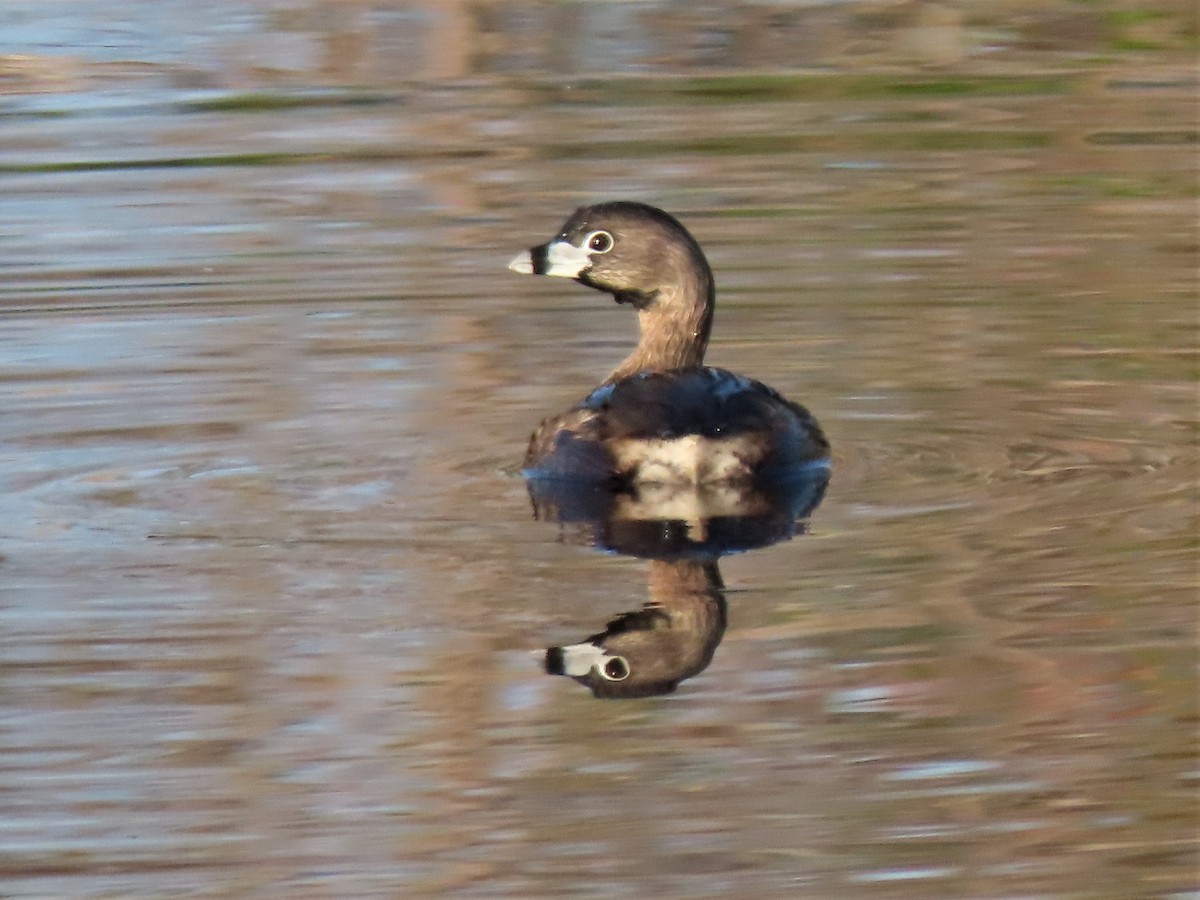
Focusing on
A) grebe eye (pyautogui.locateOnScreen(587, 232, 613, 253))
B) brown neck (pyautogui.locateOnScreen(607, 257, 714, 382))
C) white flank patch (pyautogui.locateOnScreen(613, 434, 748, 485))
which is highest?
grebe eye (pyautogui.locateOnScreen(587, 232, 613, 253))

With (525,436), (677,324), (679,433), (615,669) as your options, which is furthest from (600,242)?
(615,669)

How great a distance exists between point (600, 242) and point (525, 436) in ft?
2.40

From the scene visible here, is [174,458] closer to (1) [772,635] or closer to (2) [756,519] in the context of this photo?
(2) [756,519]

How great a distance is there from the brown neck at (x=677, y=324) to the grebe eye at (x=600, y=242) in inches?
8.6

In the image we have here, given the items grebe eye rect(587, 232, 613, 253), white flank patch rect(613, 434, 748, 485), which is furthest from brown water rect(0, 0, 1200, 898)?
grebe eye rect(587, 232, 613, 253)

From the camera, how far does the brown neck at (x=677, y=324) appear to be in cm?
874

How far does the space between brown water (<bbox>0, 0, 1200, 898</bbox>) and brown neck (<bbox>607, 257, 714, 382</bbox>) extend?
1.26ft

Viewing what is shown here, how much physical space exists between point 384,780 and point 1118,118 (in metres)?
8.51

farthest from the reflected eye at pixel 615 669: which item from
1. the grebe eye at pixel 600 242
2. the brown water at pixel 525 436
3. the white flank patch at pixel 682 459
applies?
the grebe eye at pixel 600 242

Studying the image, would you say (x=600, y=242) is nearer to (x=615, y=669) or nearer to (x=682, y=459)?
(x=682, y=459)

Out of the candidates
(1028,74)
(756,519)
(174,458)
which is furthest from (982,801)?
(1028,74)

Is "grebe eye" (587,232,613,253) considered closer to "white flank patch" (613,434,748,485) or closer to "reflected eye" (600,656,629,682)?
"white flank patch" (613,434,748,485)

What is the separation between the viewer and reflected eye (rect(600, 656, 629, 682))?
239 inches

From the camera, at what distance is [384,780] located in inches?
214
